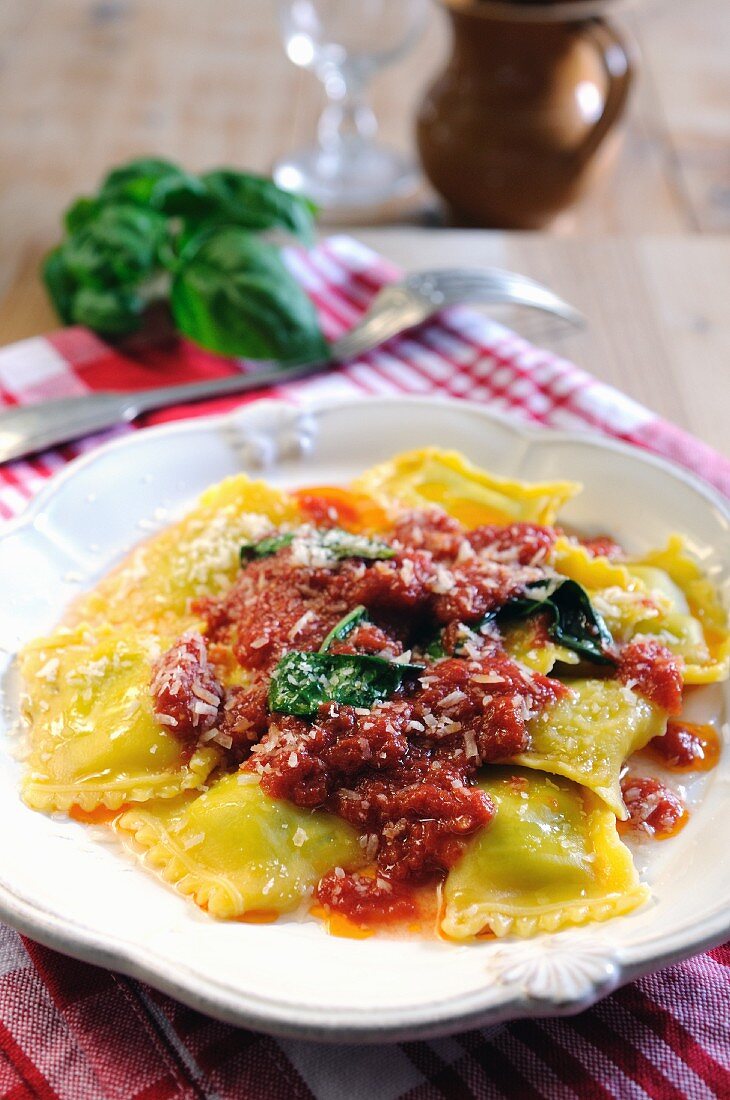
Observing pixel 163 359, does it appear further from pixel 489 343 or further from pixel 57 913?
pixel 57 913

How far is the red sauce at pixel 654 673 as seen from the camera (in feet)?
13.0

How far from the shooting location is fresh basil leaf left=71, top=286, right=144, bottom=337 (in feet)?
20.8

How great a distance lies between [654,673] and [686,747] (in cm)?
29

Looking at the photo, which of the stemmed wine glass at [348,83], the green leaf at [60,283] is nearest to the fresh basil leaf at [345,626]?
the green leaf at [60,283]

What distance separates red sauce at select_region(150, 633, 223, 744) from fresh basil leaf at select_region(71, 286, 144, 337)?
304 centimetres

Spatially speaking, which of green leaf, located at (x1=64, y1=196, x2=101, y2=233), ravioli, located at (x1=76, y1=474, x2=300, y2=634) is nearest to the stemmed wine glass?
green leaf, located at (x1=64, y1=196, x2=101, y2=233)

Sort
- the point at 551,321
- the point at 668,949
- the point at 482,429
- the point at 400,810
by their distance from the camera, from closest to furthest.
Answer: the point at 668,949 → the point at 400,810 → the point at 482,429 → the point at 551,321

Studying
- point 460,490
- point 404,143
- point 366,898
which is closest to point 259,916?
point 366,898

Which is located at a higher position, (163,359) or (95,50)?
(95,50)

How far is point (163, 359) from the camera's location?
646cm

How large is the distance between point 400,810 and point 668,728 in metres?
1.12

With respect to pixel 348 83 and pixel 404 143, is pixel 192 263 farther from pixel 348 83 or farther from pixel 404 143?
pixel 404 143

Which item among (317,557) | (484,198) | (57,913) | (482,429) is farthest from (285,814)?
(484,198)

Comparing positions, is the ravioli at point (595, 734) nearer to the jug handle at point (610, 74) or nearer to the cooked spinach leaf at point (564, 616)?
the cooked spinach leaf at point (564, 616)
